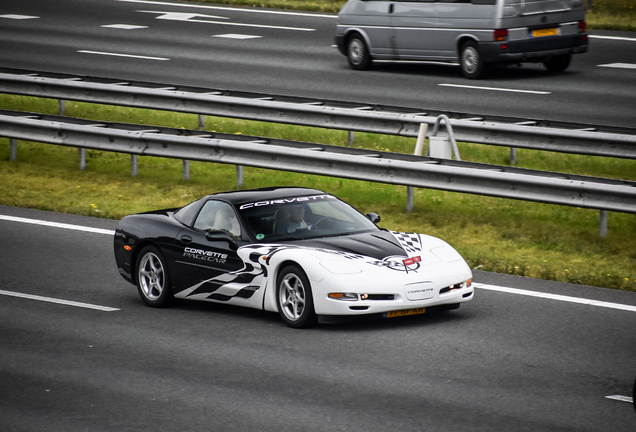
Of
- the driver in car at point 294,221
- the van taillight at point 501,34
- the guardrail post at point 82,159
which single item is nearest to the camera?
the driver in car at point 294,221

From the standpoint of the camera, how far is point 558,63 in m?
22.5

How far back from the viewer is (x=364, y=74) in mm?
22984

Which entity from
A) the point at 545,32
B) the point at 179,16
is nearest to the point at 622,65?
the point at 545,32

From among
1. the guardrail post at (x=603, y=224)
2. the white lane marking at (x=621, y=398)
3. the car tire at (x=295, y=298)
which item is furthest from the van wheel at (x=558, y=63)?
the white lane marking at (x=621, y=398)

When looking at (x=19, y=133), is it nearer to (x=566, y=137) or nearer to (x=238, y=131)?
(x=238, y=131)

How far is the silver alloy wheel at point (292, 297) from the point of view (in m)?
9.62

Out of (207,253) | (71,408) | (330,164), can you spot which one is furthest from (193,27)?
(71,408)

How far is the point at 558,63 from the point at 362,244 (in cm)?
1379

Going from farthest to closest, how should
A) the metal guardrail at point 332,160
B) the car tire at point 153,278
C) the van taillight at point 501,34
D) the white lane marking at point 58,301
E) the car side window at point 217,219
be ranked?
the van taillight at point 501,34
the metal guardrail at point 332,160
the car tire at point 153,278
the white lane marking at point 58,301
the car side window at point 217,219

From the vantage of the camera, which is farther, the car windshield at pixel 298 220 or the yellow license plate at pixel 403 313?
the car windshield at pixel 298 220

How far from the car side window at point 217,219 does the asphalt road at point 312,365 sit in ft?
2.68

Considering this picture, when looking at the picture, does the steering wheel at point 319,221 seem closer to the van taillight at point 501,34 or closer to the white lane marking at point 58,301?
the white lane marking at point 58,301

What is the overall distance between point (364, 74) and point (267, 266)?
1366 cm

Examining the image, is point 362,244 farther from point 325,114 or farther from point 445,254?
point 325,114
